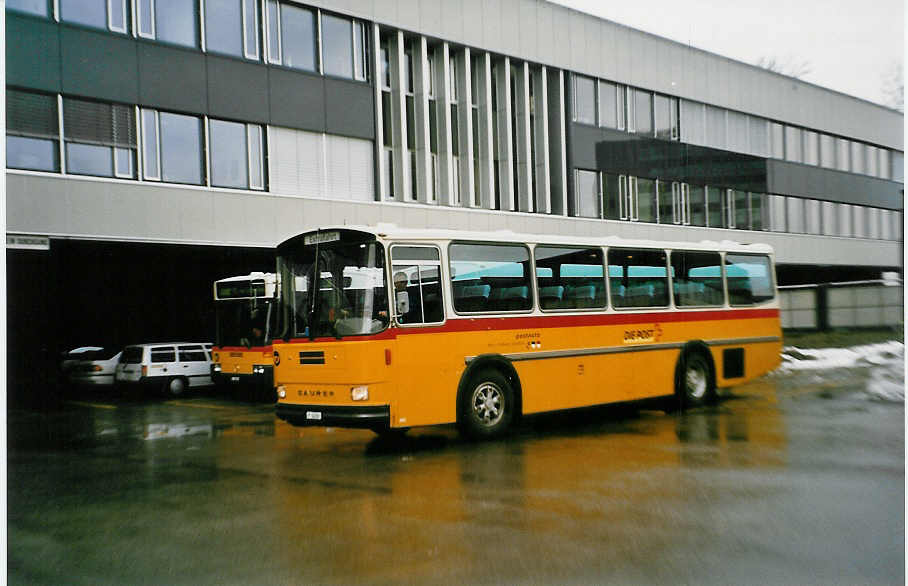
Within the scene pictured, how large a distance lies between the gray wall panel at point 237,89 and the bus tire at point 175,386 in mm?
7000

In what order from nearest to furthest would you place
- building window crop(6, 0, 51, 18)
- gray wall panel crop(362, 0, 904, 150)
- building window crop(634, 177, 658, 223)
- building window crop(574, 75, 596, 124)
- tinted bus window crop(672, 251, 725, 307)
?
tinted bus window crop(672, 251, 725, 307) → building window crop(6, 0, 51, 18) → gray wall panel crop(362, 0, 904, 150) → building window crop(634, 177, 658, 223) → building window crop(574, 75, 596, 124)

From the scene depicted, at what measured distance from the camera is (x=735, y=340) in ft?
52.1

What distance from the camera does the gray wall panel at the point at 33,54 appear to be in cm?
1861

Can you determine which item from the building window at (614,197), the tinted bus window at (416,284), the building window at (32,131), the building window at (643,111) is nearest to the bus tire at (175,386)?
the building window at (32,131)

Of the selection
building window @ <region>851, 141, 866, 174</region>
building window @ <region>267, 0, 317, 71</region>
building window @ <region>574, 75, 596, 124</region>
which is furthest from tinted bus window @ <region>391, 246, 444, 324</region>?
building window @ <region>574, 75, 596, 124</region>

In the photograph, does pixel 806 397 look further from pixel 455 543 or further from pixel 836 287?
pixel 455 543

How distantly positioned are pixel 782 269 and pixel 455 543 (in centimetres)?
1246

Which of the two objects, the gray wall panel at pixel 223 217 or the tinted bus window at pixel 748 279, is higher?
the gray wall panel at pixel 223 217

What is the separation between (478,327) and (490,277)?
0.78 m

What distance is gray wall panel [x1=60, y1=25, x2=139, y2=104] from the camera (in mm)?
19375

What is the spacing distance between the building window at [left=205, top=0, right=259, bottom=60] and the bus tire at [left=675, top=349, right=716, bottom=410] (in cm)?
1371

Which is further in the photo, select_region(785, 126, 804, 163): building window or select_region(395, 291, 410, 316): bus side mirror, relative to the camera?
select_region(785, 126, 804, 163): building window

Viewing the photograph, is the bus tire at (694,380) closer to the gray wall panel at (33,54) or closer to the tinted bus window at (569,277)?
the tinted bus window at (569,277)

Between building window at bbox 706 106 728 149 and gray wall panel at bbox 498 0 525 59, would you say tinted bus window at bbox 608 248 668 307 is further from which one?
gray wall panel at bbox 498 0 525 59
